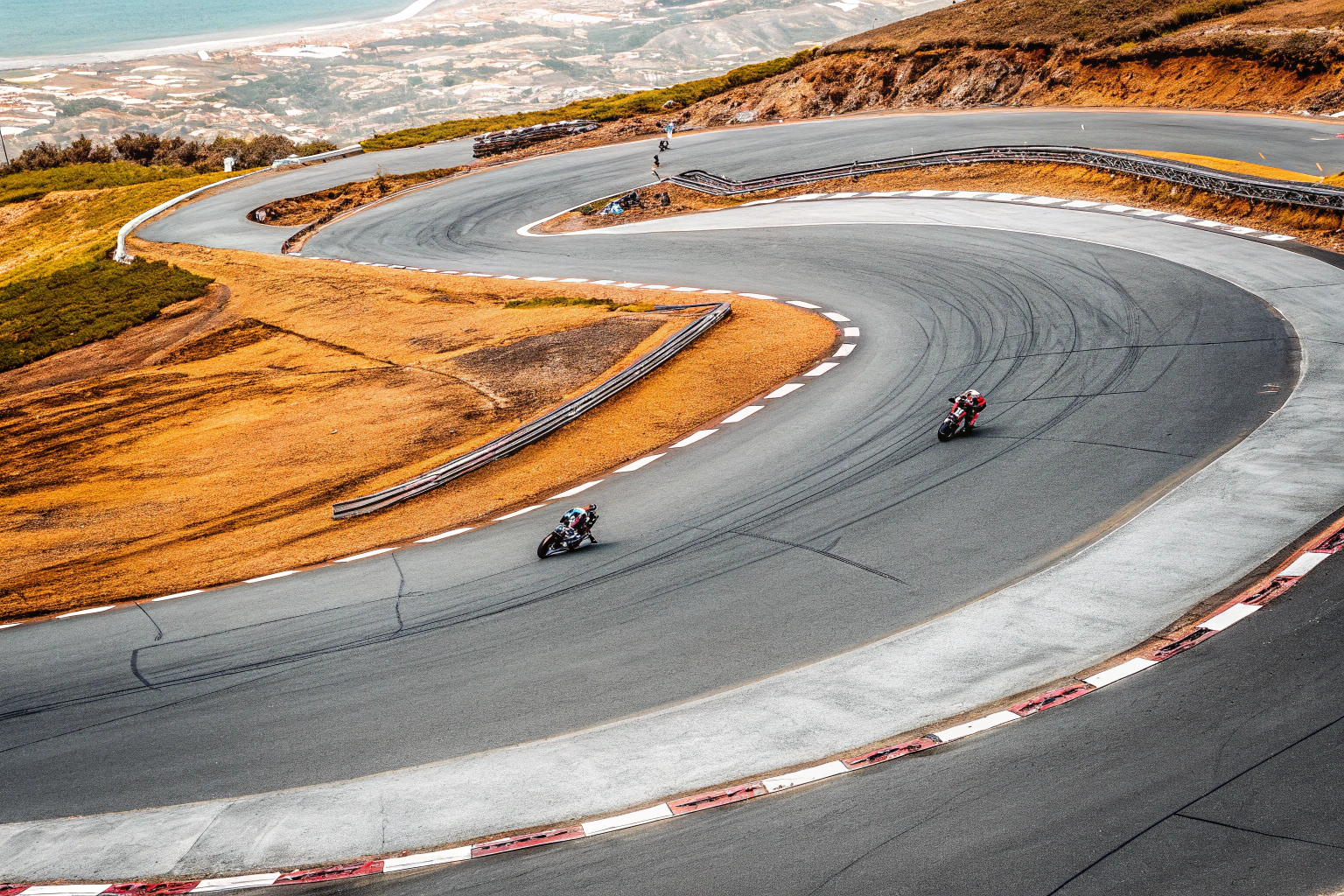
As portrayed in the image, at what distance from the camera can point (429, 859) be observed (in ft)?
27.1

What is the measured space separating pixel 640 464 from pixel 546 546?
156 inches

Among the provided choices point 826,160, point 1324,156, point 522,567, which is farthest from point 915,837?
point 826,160

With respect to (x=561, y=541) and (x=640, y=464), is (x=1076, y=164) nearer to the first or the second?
(x=640, y=464)

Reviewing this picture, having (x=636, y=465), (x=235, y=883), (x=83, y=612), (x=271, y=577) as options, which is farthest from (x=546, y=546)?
(x=83, y=612)

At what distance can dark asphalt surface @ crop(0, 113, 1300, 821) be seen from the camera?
10.5 meters

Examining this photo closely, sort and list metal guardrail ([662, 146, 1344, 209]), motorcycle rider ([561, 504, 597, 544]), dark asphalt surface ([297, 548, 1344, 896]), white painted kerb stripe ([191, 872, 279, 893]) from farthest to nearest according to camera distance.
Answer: metal guardrail ([662, 146, 1344, 209]) < motorcycle rider ([561, 504, 597, 544]) < white painted kerb stripe ([191, 872, 279, 893]) < dark asphalt surface ([297, 548, 1344, 896])

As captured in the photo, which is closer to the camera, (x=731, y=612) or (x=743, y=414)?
(x=731, y=612)

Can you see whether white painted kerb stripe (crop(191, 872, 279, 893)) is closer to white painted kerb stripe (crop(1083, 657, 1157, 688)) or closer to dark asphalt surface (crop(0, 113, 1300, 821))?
dark asphalt surface (crop(0, 113, 1300, 821))

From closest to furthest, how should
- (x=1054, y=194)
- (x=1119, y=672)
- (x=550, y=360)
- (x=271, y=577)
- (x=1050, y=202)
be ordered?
(x=1119, y=672), (x=271, y=577), (x=550, y=360), (x=1050, y=202), (x=1054, y=194)

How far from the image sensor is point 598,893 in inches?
291

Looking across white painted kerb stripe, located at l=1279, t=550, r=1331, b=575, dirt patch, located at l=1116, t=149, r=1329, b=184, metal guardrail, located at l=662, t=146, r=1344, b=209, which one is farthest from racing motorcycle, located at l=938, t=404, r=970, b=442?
dirt patch, located at l=1116, t=149, r=1329, b=184

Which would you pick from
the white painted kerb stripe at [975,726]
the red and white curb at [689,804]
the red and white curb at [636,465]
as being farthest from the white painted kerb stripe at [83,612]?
the white painted kerb stripe at [975,726]

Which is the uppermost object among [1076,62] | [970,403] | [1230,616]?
[1076,62]

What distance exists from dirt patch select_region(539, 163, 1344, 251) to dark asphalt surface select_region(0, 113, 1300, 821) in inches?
215
